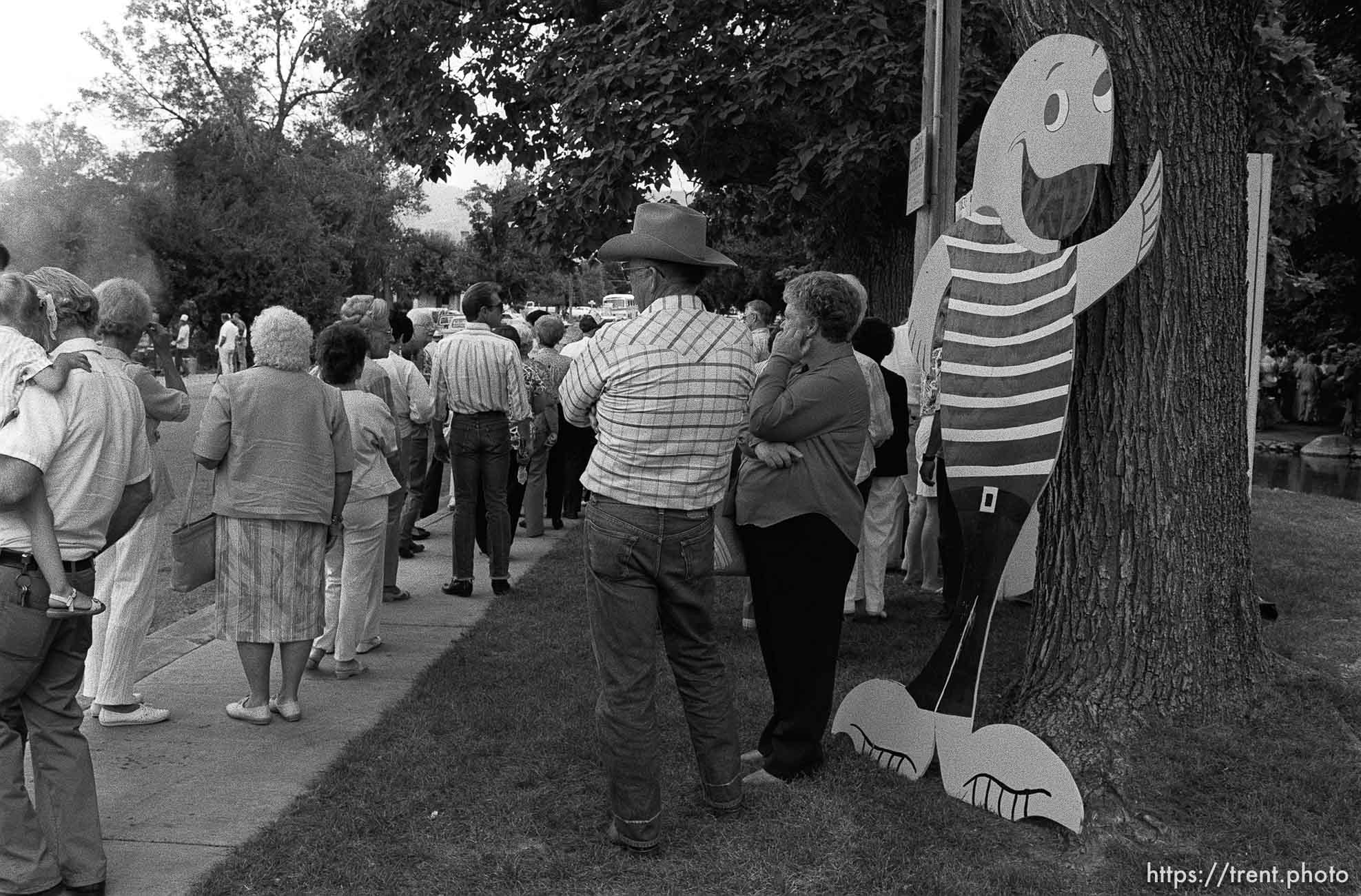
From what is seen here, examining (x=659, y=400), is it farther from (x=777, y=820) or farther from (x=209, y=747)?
(x=209, y=747)

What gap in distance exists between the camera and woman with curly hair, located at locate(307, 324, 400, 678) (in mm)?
5945

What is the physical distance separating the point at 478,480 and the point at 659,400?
413cm

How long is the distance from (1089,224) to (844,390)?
Result: 1.03 meters

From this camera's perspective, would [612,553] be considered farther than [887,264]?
No

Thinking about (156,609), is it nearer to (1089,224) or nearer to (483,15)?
(1089,224)

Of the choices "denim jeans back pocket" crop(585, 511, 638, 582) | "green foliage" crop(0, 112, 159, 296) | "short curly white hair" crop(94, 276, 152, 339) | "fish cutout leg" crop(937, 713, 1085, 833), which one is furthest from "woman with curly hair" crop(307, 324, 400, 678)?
"green foliage" crop(0, 112, 159, 296)

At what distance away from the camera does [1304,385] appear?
87.9 ft

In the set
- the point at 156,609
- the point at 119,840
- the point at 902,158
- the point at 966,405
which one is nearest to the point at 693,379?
the point at 966,405

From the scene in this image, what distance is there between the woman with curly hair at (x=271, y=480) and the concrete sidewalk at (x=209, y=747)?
41 cm

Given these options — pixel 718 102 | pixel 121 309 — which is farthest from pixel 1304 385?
pixel 121 309

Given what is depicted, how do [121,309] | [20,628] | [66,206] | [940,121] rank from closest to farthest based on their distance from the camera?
[20,628] < [121,309] < [940,121] < [66,206]

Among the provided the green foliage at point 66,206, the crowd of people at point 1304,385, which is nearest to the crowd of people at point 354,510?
the crowd of people at point 1304,385

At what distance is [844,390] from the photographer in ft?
14.6

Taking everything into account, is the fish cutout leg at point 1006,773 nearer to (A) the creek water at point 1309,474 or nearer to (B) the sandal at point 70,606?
(B) the sandal at point 70,606
